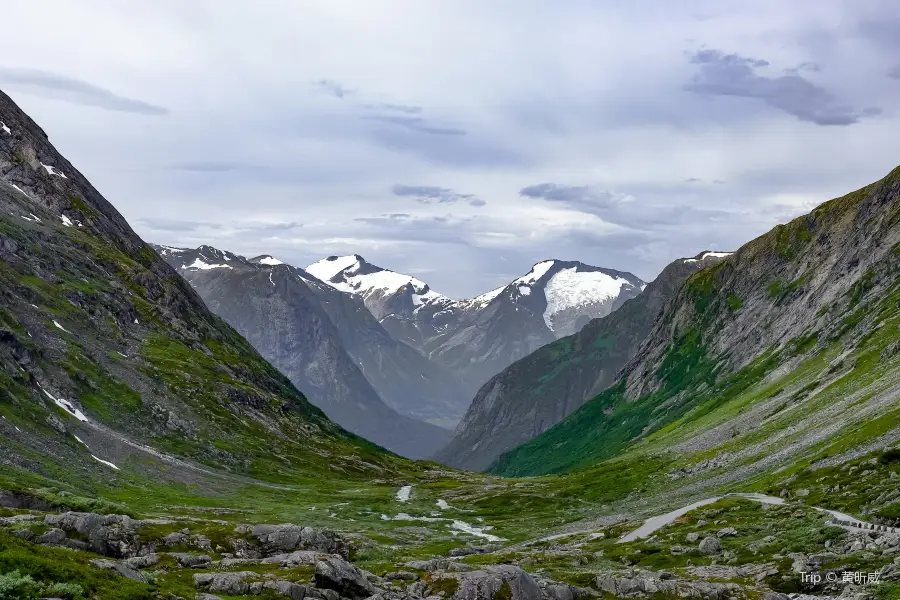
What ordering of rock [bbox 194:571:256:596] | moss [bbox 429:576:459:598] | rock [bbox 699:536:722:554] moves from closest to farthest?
1. rock [bbox 194:571:256:596]
2. moss [bbox 429:576:459:598]
3. rock [bbox 699:536:722:554]

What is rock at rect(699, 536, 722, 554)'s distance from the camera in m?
68.1

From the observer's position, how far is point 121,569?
133 ft

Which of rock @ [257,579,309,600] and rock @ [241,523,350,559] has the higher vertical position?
rock @ [257,579,309,600]

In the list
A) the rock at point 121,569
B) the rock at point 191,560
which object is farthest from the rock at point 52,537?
the rock at point 121,569

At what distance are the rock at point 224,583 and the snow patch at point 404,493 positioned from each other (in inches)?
4638

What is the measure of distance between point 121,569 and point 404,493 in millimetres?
140752

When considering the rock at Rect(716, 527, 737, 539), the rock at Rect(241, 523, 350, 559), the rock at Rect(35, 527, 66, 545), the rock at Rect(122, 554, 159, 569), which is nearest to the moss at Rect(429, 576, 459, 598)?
the rock at Rect(122, 554, 159, 569)

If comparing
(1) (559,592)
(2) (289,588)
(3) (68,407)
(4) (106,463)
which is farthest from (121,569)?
(3) (68,407)

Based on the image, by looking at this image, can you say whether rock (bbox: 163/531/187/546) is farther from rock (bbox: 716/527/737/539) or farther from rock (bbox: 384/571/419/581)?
rock (bbox: 716/527/737/539)

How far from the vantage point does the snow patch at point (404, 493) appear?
165m

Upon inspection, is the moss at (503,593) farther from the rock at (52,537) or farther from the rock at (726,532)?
the rock at (726,532)

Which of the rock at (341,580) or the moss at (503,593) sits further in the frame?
the moss at (503,593)

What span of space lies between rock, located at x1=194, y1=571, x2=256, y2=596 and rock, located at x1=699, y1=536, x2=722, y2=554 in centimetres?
4216

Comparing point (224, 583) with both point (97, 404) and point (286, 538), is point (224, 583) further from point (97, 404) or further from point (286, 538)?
point (97, 404)
